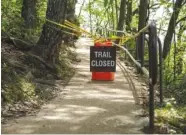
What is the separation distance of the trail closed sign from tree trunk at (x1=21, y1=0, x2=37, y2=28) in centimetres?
328

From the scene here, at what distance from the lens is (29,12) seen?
39.9ft

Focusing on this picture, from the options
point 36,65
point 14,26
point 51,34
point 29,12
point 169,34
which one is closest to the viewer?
point 36,65

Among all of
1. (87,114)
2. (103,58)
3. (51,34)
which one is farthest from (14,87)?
(103,58)

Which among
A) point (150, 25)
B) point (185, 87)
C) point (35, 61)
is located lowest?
point (185, 87)

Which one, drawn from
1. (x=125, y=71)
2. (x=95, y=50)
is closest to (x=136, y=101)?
(x=95, y=50)

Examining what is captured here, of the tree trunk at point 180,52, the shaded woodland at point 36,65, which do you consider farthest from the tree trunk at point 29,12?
the tree trunk at point 180,52

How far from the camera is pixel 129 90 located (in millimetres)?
7906

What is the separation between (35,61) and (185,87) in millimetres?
4420

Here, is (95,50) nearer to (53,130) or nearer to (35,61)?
(35,61)

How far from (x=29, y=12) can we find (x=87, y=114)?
7003 mm

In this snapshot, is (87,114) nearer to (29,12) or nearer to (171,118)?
(171,118)

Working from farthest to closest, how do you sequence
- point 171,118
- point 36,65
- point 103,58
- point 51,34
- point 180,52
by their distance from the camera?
point 180,52
point 103,58
point 51,34
point 36,65
point 171,118

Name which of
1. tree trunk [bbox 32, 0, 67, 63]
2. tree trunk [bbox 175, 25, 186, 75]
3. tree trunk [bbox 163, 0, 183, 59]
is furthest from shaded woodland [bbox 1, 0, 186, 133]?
tree trunk [bbox 175, 25, 186, 75]

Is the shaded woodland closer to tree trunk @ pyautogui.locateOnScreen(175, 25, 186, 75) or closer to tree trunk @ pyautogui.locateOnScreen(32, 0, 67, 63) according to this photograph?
tree trunk @ pyautogui.locateOnScreen(32, 0, 67, 63)
